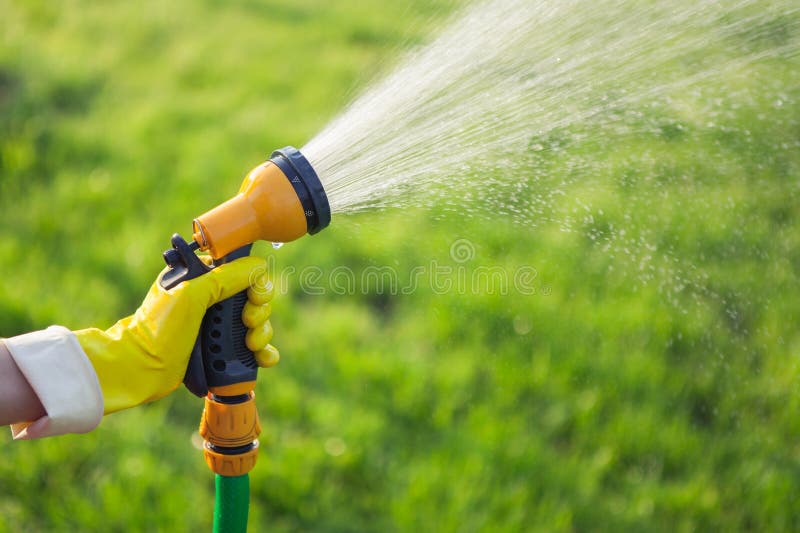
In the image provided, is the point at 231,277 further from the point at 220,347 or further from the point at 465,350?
the point at 465,350

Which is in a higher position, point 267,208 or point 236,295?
point 267,208

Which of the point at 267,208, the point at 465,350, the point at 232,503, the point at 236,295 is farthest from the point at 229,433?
the point at 465,350

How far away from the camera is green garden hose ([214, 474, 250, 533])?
1633 millimetres

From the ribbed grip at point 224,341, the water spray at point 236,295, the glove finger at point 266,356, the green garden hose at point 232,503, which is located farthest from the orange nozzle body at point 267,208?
the green garden hose at point 232,503

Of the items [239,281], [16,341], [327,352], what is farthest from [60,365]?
Result: [327,352]

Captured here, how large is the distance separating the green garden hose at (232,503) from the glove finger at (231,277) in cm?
39

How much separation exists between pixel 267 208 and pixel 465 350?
5.00 ft

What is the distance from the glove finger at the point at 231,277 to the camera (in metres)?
1.50

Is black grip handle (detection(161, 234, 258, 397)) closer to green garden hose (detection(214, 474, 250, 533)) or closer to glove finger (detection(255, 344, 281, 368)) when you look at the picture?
glove finger (detection(255, 344, 281, 368))

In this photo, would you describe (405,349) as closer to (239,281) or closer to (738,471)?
(738,471)

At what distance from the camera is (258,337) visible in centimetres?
158

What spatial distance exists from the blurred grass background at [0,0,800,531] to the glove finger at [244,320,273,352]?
913 mm

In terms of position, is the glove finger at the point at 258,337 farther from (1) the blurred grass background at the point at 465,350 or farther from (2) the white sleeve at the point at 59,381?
(1) the blurred grass background at the point at 465,350

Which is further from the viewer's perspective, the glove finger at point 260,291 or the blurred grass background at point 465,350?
the blurred grass background at point 465,350
